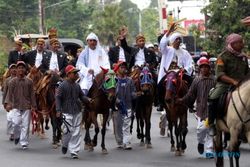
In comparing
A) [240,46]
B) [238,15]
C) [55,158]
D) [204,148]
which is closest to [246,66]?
[240,46]

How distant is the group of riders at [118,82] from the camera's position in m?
14.2

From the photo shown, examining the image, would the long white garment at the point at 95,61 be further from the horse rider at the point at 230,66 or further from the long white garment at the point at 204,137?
the horse rider at the point at 230,66

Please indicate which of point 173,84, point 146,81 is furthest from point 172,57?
point 173,84

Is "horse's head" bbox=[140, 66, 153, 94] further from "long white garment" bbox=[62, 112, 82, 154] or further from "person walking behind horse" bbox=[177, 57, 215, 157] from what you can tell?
"person walking behind horse" bbox=[177, 57, 215, 157]

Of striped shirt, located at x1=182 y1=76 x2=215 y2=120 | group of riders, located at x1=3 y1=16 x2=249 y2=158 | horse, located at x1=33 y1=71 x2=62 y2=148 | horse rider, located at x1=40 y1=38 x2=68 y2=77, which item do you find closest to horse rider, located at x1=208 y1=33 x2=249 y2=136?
group of riders, located at x1=3 y1=16 x2=249 y2=158

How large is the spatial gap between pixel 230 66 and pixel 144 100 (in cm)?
519

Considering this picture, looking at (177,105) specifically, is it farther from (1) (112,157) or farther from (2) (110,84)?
(2) (110,84)

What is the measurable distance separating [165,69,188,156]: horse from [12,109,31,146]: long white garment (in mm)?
3270

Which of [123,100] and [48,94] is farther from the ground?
[48,94]

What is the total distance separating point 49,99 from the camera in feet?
59.0

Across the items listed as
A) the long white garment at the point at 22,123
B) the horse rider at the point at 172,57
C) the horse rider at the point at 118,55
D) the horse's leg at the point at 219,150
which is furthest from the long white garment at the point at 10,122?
the horse's leg at the point at 219,150

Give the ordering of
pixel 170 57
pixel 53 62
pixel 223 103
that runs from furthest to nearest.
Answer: pixel 53 62, pixel 170 57, pixel 223 103

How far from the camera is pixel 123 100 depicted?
16781mm

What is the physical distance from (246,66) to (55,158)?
4865 millimetres
